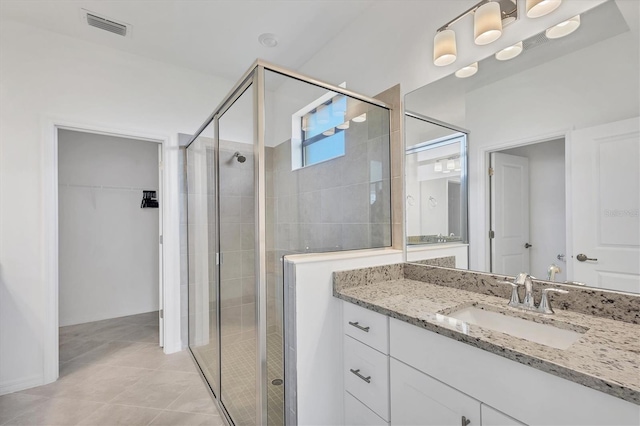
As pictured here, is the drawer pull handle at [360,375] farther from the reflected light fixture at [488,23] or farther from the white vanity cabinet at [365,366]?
the reflected light fixture at [488,23]

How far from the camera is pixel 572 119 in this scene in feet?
3.85

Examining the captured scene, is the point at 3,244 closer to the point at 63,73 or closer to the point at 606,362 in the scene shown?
the point at 63,73

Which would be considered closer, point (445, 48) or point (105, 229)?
point (445, 48)

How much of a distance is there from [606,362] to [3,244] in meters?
3.36

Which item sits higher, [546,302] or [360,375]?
[546,302]

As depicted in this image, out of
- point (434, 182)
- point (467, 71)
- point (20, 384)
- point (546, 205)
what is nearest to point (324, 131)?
point (434, 182)

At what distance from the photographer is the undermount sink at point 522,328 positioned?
101 cm

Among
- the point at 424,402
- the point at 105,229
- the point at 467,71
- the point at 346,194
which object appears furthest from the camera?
the point at 105,229

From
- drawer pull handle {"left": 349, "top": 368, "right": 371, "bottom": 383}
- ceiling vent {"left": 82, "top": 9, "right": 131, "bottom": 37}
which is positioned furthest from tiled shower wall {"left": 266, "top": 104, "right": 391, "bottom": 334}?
ceiling vent {"left": 82, "top": 9, "right": 131, "bottom": 37}

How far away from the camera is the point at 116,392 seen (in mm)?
2086

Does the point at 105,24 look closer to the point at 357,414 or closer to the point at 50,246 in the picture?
the point at 50,246

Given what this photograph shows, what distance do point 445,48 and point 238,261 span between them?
169 cm

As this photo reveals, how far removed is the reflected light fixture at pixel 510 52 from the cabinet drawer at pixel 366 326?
1318mm

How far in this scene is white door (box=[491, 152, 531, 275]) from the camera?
1.33m
